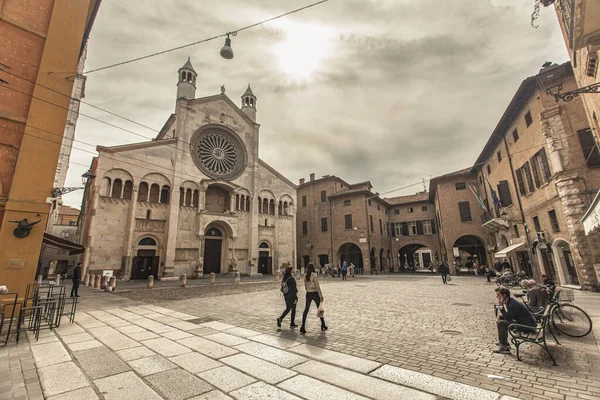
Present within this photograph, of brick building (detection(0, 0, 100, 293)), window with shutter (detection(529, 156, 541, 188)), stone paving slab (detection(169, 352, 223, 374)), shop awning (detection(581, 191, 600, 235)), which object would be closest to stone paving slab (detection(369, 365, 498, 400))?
stone paving slab (detection(169, 352, 223, 374))

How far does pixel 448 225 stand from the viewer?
91.0 feet

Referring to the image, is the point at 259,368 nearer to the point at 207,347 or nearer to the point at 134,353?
the point at 207,347

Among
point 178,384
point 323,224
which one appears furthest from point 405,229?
point 178,384

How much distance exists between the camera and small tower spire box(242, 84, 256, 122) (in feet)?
112

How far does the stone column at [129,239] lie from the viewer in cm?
1983

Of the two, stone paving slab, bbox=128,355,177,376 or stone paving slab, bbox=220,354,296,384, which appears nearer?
stone paving slab, bbox=220,354,296,384

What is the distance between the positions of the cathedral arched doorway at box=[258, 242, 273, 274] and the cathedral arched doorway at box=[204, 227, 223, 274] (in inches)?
182

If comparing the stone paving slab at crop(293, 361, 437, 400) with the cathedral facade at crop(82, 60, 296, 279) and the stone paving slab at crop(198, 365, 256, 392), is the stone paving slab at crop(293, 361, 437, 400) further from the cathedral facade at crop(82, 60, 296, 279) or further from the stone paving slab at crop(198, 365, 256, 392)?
the cathedral facade at crop(82, 60, 296, 279)

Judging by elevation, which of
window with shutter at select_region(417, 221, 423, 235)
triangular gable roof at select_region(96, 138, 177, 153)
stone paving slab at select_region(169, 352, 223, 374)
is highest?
triangular gable roof at select_region(96, 138, 177, 153)

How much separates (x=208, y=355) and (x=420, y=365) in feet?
11.7

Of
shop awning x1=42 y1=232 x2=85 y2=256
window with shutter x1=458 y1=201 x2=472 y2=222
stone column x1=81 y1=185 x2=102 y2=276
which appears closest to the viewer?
shop awning x1=42 y1=232 x2=85 y2=256

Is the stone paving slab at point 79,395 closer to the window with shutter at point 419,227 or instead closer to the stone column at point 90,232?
the stone column at point 90,232

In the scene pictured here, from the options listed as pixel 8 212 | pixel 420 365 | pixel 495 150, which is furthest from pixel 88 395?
pixel 495 150

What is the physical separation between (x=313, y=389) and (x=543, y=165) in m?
17.4
